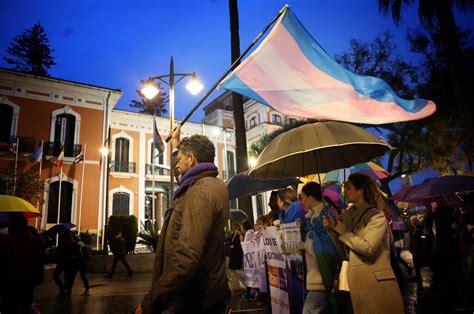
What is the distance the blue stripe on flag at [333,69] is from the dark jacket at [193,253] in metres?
2.27

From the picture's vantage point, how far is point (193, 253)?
2.02 metres

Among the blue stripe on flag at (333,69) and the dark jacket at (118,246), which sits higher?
the blue stripe on flag at (333,69)

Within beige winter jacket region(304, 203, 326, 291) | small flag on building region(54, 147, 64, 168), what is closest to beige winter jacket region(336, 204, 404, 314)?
beige winter jacket region(304, 203, 326, 291)

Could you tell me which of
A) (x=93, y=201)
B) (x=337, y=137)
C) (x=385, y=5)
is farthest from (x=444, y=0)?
(x=93, y=201)

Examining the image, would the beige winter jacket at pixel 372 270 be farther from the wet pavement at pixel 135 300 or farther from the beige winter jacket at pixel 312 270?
the wet pavement at pixel 135 300

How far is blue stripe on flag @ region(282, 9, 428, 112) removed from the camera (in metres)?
3.95

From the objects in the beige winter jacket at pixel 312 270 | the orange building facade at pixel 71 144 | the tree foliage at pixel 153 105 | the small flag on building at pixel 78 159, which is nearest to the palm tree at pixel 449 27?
the beige winter jacket at pixel 312 270

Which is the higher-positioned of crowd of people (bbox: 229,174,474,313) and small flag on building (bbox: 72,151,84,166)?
small flag on building (bbox: 72,151,84,166)

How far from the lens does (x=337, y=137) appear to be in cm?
414

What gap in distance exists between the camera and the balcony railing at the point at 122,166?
28312 mm

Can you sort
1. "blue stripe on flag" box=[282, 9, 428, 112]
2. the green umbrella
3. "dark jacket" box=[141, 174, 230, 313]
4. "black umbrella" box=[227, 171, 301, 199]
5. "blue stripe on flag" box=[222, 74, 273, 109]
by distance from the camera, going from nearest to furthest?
"dark jacket" box=[141, 174, 230, 313], "blue stripe on flag" box=[222, 74, 273, 109], "blue stripe on flag" box=[282, 9, 428, 112], the green umbrella, "black umbrella" box=[227, 171, 301, 199]

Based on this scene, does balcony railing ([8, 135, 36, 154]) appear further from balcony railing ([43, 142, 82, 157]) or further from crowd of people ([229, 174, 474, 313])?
crowd of people ([229, 174, 474, 313])

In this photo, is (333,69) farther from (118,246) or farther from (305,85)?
(118,246)

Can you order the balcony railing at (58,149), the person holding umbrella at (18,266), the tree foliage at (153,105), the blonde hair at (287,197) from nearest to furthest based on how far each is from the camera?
the person holding umbrella at (18,266) < the blonde hair at (287,197) < the balcony railing at (58,149) < the tree foliage at (153,105)
